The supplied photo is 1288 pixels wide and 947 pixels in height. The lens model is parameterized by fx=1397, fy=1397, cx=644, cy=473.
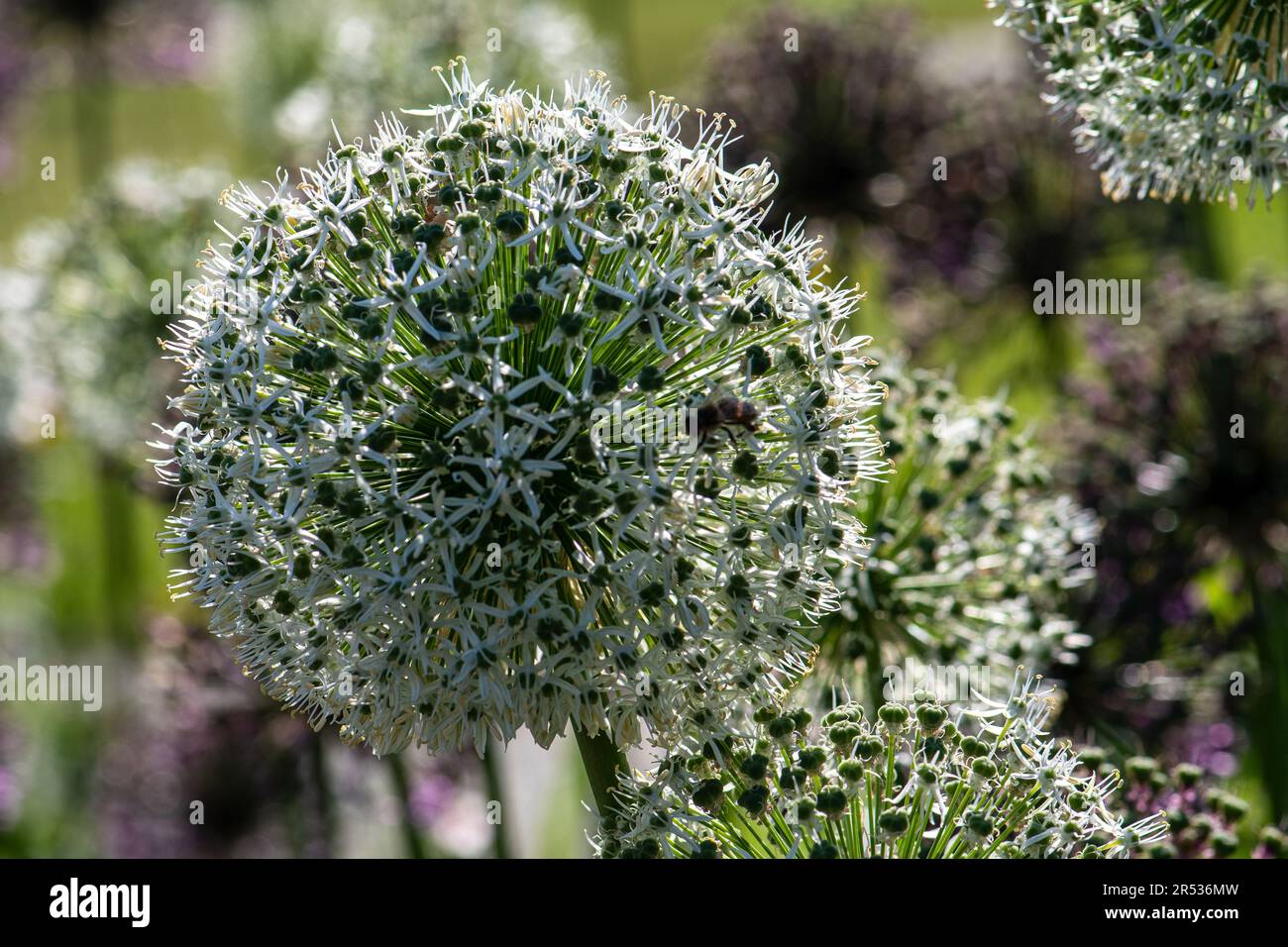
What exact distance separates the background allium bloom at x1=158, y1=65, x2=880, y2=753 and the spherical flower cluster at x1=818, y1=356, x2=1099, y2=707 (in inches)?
40.4

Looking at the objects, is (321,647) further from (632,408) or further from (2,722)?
(2,722)

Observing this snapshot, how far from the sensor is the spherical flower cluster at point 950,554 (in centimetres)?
425

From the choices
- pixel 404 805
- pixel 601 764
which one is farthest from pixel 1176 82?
pixel 404 805

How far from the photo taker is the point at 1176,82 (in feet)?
12.3

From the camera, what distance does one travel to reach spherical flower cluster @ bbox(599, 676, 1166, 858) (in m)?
3.13

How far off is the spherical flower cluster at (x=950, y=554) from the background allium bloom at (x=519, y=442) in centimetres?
103

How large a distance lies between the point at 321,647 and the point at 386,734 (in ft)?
0.85

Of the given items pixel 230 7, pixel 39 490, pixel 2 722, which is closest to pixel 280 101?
pixel 230 7

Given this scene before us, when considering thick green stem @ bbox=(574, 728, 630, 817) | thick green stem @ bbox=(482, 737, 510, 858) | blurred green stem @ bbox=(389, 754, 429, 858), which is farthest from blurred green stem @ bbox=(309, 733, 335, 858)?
thick green stem @ bbox=(574, 728, 630, 817)

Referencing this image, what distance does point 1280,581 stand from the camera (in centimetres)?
578

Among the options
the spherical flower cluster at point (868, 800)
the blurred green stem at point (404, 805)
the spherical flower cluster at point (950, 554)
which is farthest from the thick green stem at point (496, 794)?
the spherical flower cluster at point (868, 800)

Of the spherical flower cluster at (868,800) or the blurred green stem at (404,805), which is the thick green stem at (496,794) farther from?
the spherical flower cluster at (868,800)

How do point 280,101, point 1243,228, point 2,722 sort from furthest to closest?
point 1243,228 → point 280,101 → point 2,722

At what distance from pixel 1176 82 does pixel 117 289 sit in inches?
230
